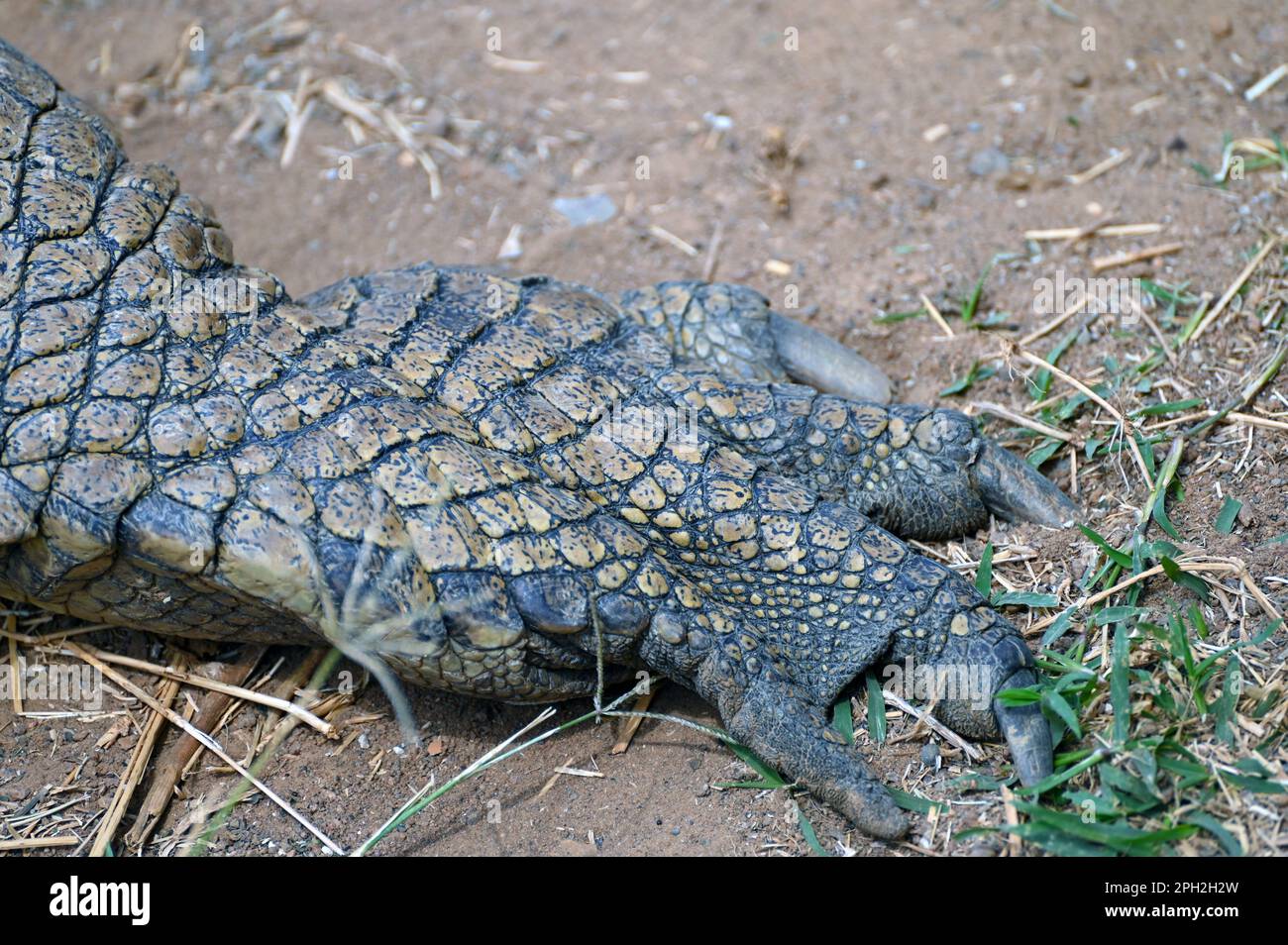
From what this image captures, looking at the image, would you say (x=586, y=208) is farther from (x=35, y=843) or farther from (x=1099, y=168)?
(x=35, y=843)

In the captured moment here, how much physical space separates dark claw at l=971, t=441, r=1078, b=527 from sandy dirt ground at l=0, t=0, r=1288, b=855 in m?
0.06

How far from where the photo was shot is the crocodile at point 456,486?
7.55 ft

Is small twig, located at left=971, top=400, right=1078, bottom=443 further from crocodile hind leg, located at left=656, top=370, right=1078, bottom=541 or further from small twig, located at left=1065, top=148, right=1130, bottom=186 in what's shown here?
small twig, located at left=1065, top=148, right=1130, bottom=186

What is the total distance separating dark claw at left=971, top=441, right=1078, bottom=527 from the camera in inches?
112

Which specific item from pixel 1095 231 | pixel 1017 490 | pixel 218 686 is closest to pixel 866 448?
pixel 1017 490

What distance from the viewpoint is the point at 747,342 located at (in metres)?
3.19

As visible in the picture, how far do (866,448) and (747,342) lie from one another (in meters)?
0.58

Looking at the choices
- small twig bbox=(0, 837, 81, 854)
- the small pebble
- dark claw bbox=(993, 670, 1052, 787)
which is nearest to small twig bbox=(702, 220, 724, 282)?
the small pebble

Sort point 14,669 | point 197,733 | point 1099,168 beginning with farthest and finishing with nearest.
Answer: point 1099,168, point 14,669, point 197,733

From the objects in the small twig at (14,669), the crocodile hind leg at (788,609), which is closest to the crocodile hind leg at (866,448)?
the crocodile hind leg at (788,609)

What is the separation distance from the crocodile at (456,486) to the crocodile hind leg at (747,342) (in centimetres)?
29

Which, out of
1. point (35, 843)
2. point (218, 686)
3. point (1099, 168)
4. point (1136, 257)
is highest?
point (1099, 168)

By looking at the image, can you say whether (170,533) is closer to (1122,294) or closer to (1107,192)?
(1122,294)

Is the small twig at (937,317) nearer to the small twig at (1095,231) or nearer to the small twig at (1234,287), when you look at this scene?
the small twig at (1095,231)
